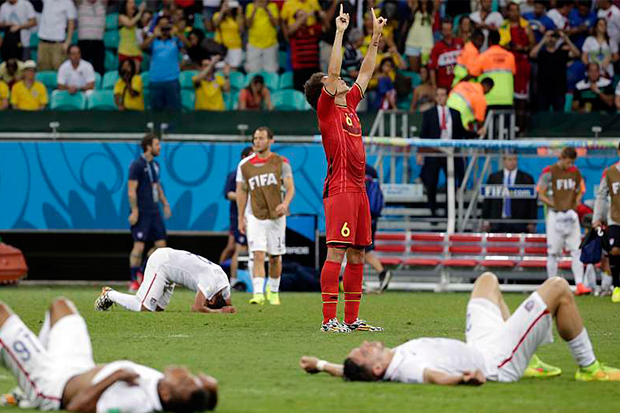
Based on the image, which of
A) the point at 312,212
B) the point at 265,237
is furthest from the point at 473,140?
the point at 265,237

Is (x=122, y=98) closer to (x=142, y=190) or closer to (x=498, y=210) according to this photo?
(x=142, y=190)

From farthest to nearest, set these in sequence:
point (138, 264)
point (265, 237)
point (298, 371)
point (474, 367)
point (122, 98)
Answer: point (122, 98) < point (138, 264) < point (265, 237) < point (298, 371) < point (474, 367)

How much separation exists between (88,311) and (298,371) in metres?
6.44

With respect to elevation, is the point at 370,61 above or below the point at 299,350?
above

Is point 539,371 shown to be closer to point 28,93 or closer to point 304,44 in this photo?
point 304,44

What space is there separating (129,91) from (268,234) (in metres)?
7.71

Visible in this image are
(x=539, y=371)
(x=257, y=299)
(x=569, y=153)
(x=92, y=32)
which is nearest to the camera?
(x=539, y=371)

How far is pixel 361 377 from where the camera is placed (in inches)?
294

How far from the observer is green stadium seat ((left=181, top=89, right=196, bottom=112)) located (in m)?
23.8

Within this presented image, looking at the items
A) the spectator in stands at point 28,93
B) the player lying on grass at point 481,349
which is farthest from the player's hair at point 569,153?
the player lying on grass at point 481,349

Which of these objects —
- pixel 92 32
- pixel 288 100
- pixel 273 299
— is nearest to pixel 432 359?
pixel 273 299

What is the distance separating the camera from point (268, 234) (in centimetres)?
1672

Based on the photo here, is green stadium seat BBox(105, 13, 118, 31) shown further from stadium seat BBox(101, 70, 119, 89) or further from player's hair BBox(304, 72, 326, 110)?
player's hair BBox(304, 72, 326, 110)

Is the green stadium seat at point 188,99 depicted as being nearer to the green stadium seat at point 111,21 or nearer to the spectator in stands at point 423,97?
the green stadium seat at point 111,21
